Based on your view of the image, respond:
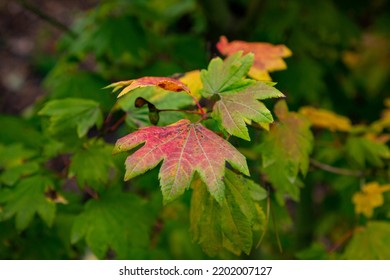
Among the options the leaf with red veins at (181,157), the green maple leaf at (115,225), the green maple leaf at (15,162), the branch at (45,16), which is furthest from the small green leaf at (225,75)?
the branch at (45,16)

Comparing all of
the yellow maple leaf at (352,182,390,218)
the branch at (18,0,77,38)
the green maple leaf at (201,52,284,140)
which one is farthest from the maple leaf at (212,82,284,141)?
the branch at (18,0,77,38)

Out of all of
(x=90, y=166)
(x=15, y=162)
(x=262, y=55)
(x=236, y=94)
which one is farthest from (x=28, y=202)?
(x=262, y=55)

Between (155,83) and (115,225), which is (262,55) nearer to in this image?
(155,83)

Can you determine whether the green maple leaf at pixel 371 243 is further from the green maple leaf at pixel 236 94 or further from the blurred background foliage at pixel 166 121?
the green maple leaf at pixel 236 94

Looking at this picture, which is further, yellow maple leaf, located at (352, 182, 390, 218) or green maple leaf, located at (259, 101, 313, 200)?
yellow maple leaf, located at (352, 182, 390, 218)

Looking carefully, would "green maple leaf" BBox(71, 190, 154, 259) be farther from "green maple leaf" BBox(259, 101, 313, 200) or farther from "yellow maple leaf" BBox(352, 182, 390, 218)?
"yellow maple leaf" BBox(352, 182, 390, 218)
